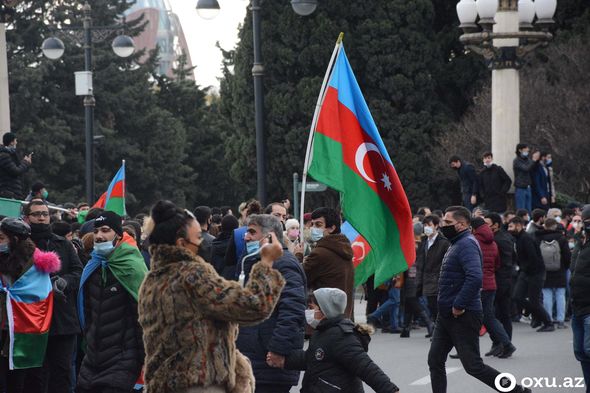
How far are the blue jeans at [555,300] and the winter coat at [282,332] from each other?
11840 mm

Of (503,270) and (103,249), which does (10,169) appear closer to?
(503,270)

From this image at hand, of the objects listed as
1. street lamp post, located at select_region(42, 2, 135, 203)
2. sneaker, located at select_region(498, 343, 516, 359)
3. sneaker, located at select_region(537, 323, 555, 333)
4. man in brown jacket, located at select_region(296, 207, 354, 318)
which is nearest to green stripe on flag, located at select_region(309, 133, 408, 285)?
man in brown jacket, located at select_region(296, 207, 354, 318)

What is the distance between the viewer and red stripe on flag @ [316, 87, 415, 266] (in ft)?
34.7

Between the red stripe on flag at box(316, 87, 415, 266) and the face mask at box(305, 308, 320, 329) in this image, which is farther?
the red stripe on flag at box(316, 87, 415, 266)

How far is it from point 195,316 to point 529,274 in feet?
44.5

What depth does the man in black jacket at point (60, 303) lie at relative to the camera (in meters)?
9.98

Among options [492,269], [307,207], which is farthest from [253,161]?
[492,269]

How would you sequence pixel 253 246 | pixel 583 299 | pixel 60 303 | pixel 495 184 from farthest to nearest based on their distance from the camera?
pixel 495 184, pixel 583 299, pixel 60 303, pixel 253 246

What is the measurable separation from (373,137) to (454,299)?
1.62 metres

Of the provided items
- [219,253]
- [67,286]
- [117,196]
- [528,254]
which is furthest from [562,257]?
[67,286]

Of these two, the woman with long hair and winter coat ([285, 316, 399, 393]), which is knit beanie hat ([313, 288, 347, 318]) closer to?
winter coat ([285, 316, 399, 393])

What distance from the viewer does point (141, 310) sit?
6574 millimetres

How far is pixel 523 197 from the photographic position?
2481 cm

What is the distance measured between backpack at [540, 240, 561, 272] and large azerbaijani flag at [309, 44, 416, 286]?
30.2ft
